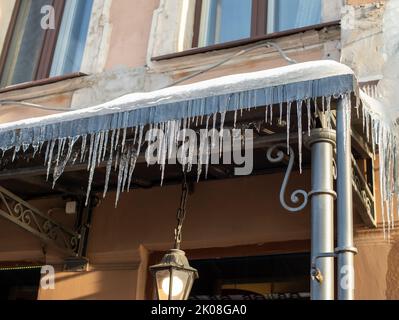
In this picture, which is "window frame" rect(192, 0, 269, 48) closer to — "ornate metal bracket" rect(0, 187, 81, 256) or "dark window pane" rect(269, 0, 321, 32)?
"dark window pane" rect(269, 0, 321, 32)

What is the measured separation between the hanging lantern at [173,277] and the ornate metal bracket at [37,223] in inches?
65.0

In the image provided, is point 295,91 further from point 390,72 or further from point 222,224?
point 222,224

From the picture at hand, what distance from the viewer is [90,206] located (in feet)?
21.4

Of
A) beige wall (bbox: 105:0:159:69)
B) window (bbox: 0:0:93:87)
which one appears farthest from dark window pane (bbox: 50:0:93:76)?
beige wall (bbox: 105:0:159:69)

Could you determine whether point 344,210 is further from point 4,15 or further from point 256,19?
point 4,15

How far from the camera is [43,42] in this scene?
26.8 ft

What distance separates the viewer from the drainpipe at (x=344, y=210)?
A: 3570mm

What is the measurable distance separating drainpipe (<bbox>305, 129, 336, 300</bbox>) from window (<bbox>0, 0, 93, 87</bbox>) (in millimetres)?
4419

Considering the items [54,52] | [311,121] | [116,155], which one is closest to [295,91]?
[311,121]

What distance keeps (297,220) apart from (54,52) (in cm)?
407

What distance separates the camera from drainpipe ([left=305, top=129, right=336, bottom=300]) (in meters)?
3.64

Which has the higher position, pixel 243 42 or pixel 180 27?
pixel 180 27

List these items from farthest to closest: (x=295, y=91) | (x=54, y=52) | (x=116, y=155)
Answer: (x=54, y=52), (x=116, y=155), (x=295, y=91)

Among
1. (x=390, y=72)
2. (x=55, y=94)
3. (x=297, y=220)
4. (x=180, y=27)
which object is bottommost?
(x=297, y=220)
